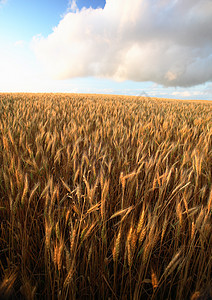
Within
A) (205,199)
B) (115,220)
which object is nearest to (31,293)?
(115,220)

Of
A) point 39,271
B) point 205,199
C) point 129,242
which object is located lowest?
point 39,271

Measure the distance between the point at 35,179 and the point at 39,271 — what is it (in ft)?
1.56

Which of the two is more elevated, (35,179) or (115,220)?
(35,179)

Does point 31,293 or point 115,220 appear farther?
point 115,220

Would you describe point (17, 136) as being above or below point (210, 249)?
above

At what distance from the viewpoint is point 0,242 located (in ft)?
2.42

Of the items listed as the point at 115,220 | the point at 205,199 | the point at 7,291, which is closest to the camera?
the point at 7,291

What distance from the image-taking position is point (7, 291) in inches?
13.0

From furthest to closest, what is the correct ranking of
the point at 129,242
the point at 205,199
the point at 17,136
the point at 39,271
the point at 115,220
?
1. the point at 17,136
2. the point at 205,199
3. the point at 115,220
4. the point at 39,271
5. the point at 129,242

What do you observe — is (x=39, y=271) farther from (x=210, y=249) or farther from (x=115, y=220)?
(x=210, y=249)

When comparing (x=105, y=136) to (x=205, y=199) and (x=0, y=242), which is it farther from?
(x=0, y=242)

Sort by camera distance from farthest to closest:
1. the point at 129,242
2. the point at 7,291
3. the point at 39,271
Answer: the point at 39,271, the point at 129,242, the point at 7,291

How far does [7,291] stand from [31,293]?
0.20ft

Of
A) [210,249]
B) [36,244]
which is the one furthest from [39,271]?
[210,249]
